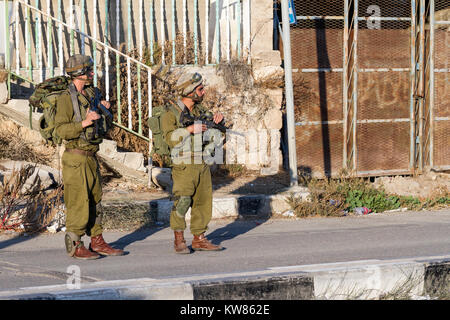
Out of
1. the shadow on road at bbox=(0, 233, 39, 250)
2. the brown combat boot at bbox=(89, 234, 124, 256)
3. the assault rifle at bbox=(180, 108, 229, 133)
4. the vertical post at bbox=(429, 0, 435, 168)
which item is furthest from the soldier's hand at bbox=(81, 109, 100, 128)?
the vertical post at bbox=(429, 0, 435, 168)

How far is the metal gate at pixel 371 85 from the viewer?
1155 cm

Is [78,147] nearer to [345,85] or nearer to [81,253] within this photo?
[81,253]

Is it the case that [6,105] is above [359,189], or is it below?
above

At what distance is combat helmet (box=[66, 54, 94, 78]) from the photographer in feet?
21.1

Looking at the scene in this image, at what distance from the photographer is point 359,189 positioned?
9.80m

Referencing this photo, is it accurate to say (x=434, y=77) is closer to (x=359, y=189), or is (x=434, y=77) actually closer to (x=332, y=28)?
(x=332, y=28)

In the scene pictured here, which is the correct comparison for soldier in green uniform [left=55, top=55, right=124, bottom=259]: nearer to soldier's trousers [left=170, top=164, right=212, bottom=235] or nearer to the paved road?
the paved road

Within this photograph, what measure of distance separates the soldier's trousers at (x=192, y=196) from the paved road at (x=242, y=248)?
31cm

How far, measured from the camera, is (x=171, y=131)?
6.73 metres

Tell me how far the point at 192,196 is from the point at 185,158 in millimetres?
386
